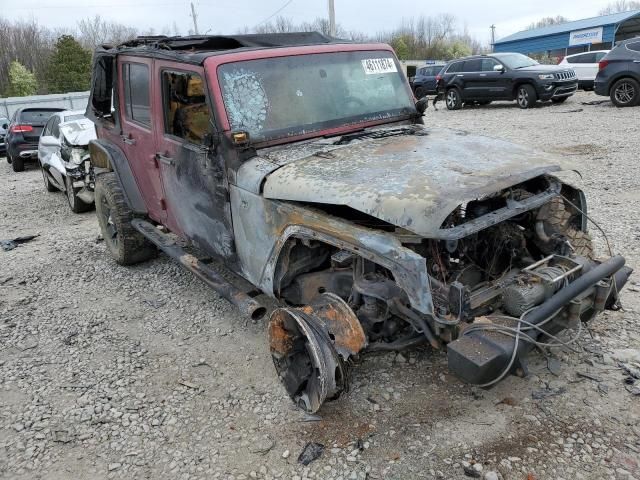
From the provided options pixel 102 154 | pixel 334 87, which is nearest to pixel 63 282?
pixel 102 154

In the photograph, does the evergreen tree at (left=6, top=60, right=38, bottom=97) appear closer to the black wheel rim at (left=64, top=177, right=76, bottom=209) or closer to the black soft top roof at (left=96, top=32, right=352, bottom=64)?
the black wheel rim at (left=64, top=177, right=76, bottom=209)

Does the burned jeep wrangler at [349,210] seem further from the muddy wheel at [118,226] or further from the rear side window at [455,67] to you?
the rear side window at [455,67]

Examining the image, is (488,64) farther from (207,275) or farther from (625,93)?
(207,275)

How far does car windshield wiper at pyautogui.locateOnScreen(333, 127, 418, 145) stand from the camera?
3629 millimetres

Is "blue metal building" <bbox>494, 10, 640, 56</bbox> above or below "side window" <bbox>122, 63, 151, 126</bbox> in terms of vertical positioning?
above

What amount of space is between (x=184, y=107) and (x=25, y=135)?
10.6 metres

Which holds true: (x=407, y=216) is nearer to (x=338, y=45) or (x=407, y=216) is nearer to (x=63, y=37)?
(x=338, y=45)

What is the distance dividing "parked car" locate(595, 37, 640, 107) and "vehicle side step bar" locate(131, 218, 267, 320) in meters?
12.7

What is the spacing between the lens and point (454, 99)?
17.5m

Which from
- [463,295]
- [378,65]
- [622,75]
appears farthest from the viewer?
[622,75]

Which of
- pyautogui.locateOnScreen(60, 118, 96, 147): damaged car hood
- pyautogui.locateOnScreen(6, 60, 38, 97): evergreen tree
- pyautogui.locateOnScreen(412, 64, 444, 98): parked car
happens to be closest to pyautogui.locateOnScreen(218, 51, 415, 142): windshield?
pyautogui.locateOnScreen(60, 118, 96, 147): damaged car hood

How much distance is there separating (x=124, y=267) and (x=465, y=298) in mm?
4170

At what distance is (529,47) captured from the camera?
4378 centimetres

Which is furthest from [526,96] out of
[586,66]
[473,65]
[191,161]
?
[191,161]
